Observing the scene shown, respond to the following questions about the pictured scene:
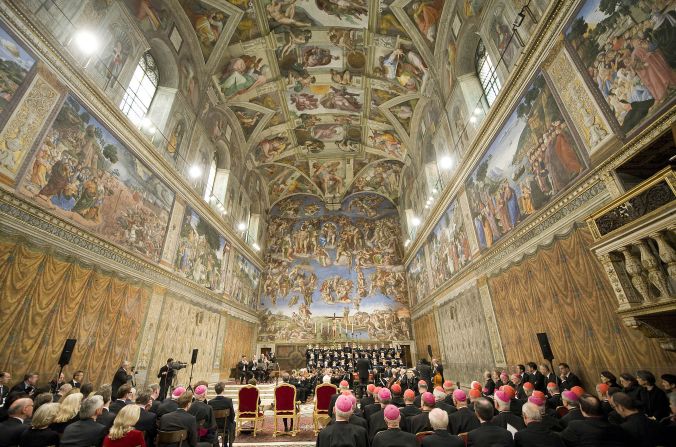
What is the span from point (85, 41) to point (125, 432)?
9717 mm

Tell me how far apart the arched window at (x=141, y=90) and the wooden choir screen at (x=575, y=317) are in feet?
44.0

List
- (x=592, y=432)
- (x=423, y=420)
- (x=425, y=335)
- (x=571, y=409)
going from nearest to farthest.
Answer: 1. (x=592, y=432)
2. (x=571, y=409)
3. (x=423, y=420)
4. (x=425, y=335)

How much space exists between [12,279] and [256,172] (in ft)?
58.2

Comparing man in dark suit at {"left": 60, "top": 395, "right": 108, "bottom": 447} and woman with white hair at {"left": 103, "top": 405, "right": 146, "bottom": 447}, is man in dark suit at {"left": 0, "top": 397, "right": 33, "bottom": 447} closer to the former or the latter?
man in dark suit at {"left": 60, "top": 395, "right": 108, "bottom": 447}

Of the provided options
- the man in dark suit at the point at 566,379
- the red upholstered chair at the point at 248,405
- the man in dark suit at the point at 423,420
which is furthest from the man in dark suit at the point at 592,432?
the red upholstered chair at the point at 248,405

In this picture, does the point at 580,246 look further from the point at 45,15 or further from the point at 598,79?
the point at 45,15

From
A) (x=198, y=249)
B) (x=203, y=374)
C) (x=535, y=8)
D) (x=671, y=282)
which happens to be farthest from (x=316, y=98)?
(x=671, y=282)

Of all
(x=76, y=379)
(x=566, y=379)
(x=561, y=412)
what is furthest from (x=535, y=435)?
(x=76, y=379)

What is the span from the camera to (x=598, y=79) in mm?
5953

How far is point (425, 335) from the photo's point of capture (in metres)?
19.0

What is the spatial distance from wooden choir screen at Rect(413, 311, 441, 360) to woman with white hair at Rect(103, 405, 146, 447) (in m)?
15.8

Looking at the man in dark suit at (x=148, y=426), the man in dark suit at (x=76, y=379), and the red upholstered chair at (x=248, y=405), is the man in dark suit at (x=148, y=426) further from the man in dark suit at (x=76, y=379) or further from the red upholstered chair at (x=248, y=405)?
the man in dark suit at (x=76, y=379)

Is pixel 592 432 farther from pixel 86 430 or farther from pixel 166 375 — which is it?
pixel 166 375

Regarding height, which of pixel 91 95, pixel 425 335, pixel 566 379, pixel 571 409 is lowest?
pixel 571 409
